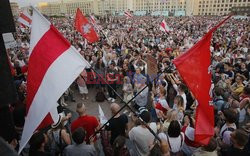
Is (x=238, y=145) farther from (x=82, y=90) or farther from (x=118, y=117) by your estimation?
(x=82, y=90)

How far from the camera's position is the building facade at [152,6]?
111 meters

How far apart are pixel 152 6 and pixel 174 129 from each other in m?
139

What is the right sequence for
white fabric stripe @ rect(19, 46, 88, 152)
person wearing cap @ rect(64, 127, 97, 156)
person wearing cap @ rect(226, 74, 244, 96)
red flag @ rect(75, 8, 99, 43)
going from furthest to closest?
red flag @ rect(75, 8, 99, 43), person wearing cap @ rect(226, 74, 244, 96), person wearing cap @ rect(64, 127, 97, 156), white fabric stripe @ rect(19, 46, 88, 152)

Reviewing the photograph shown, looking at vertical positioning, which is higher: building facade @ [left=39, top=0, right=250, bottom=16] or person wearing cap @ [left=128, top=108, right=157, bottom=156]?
building facade @ [left=39, top=0, right=250, bottom=16]

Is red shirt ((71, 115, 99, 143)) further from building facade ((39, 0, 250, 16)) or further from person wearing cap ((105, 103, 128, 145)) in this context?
building facade ((39, 0, 250, 16))

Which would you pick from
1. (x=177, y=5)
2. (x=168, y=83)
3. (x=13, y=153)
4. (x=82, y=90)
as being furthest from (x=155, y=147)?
(x=177, y=5)

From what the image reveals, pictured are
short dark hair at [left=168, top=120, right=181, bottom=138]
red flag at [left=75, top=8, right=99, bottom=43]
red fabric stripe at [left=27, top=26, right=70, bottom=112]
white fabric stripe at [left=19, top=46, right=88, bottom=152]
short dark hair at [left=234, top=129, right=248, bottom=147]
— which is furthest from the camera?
red flag at [left=75, top=8, right=99, bottom=43]

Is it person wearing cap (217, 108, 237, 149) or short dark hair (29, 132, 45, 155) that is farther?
person wearing cap (217, 108, 237, 149)

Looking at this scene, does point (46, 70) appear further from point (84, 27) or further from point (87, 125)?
point (84, 27)

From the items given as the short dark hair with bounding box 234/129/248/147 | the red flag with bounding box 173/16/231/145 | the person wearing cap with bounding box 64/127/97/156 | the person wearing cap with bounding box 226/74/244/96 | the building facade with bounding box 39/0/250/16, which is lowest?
the person wearing cap with bounding box 226/74/244/96

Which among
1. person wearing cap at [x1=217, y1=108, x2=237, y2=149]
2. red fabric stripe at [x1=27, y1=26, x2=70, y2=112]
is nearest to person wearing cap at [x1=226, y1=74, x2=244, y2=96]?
person wearing cap at [x1=217, y1=108, x2=237, y2=149]

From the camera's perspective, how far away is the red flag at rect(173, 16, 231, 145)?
2957 mm

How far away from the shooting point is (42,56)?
9.33 ft

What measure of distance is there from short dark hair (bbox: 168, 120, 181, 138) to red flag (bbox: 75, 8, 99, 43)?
24.5ft
